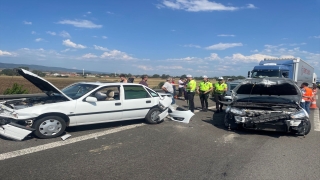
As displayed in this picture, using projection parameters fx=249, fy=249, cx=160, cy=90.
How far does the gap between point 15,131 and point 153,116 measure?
3.75 meters

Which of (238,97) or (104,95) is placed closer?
(104,95)

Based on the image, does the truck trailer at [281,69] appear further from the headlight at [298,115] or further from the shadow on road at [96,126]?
the shadow on road at [96,126]

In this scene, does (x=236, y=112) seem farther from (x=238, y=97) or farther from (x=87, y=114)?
(x=87, y=114)

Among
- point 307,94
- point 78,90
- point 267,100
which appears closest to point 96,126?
point 78,90

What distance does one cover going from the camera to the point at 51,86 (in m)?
5.97

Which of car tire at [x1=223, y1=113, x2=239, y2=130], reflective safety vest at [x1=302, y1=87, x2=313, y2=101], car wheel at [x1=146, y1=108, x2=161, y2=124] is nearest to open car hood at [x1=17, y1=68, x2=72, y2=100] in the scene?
car wheel at [x1=146, y1=108, x2=161, y2=124]

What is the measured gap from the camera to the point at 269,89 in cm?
838

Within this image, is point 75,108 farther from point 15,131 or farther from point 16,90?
point 16,90

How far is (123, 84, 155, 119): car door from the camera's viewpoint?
23.4 feet

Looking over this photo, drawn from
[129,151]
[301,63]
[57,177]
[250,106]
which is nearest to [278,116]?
[250,106]

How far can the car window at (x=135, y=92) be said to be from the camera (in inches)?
283

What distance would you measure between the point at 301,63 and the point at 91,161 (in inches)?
742

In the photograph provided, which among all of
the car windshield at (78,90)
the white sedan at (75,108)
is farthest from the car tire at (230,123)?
the car windshield at (78,90)

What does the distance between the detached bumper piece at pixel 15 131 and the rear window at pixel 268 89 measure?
6.58m
